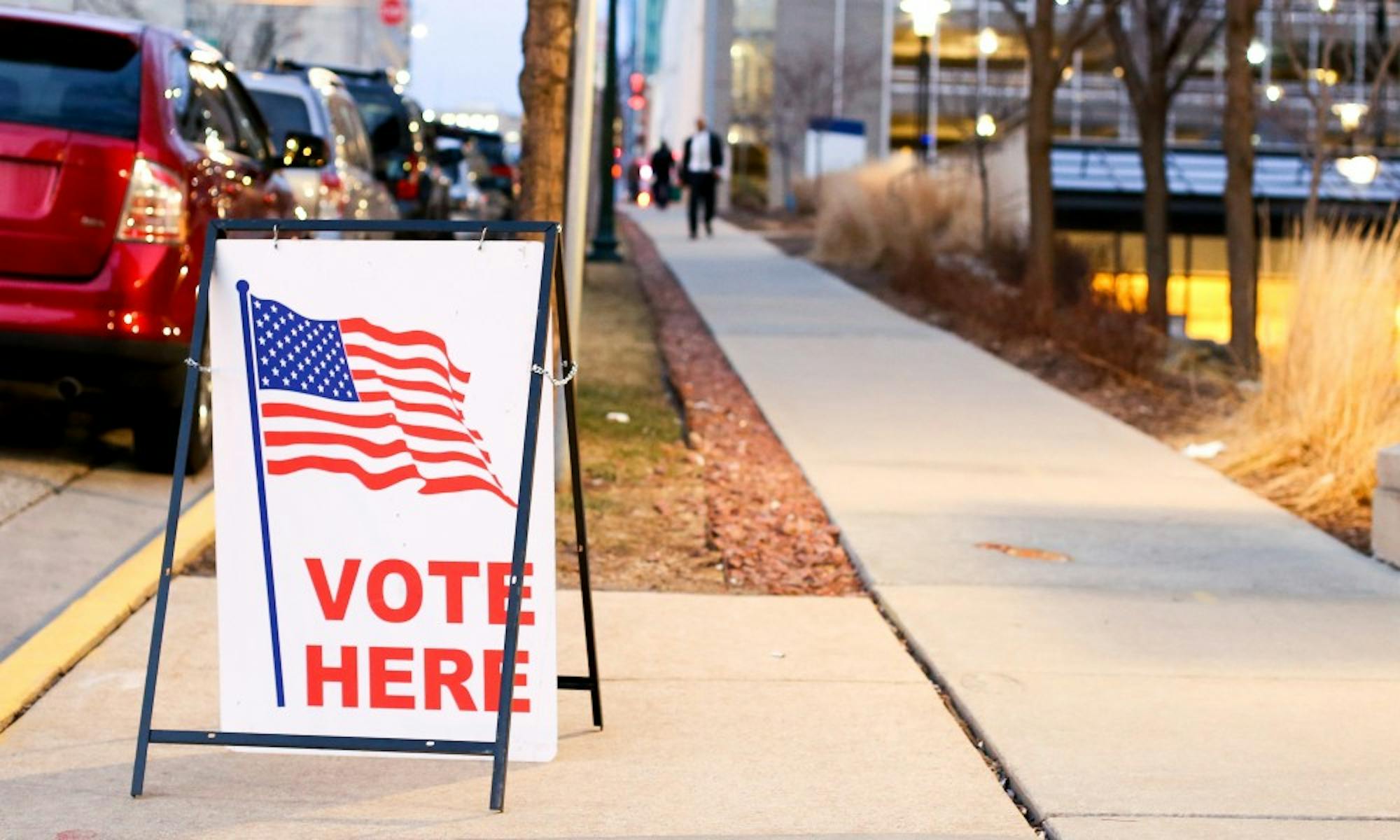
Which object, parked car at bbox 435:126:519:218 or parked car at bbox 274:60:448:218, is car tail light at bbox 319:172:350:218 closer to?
parked car at bbox 274:60:448:218

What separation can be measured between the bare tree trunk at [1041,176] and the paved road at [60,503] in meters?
11.4

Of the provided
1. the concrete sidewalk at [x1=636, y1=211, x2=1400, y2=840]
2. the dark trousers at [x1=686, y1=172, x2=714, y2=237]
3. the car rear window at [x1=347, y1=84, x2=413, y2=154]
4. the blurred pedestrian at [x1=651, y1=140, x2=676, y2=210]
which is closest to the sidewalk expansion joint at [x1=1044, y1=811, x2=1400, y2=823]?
the concrete sidewalk at [x1=636, y1=211, x2=1400, y2=840]

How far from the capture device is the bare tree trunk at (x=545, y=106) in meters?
8.95

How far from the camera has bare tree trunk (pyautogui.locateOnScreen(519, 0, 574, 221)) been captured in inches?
352

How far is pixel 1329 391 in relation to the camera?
9633 millimetres

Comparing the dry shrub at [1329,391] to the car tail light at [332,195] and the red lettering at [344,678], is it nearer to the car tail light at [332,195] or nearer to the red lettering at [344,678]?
the red lettering at [344,678]

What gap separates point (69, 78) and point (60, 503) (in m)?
1.74

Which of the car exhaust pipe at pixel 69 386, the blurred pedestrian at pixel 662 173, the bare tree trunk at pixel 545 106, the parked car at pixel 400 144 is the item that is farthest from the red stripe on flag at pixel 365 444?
the blurred pedestrian at pixel 662 173

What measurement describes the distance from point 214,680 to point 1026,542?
3.56 meters

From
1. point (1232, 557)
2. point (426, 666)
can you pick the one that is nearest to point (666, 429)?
point (1232, 557)

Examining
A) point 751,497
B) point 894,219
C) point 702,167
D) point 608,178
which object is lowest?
point 751,497

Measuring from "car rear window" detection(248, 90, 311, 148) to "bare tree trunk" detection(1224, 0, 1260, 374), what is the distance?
23.1 feet

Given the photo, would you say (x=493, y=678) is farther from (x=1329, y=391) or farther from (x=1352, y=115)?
(x=1352, y=115)

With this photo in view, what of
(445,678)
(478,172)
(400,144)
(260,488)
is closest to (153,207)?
(260,488)
